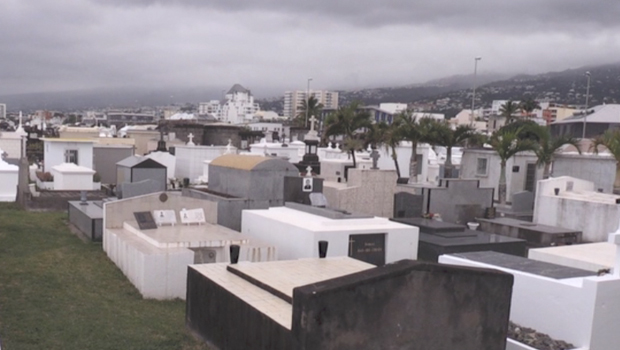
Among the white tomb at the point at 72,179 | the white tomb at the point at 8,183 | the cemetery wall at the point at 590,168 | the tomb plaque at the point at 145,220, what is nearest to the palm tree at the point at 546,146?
the cemetery wall at the point at 590,168

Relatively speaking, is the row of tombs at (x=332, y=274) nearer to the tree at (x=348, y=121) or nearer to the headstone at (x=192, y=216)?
the headstone at (x=192, y=216)

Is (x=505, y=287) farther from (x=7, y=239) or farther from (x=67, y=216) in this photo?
(x=67, y=216)

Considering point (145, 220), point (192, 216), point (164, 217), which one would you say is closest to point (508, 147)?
point (192, 216)

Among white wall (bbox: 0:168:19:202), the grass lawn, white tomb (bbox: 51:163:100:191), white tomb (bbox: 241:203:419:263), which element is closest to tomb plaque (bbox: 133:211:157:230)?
the grass lawn

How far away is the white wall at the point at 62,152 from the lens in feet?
72.2

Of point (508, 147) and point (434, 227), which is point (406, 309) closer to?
point (434, 227)

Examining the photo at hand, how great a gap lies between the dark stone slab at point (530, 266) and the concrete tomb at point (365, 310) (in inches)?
70.2

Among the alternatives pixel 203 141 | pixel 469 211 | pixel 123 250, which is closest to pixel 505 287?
pixel 123 250

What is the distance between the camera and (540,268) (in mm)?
8648

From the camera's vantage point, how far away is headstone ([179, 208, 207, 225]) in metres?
12.4

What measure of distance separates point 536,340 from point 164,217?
7600 millimetres

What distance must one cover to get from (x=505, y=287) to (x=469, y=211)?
41.1 feet

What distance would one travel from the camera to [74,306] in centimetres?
860

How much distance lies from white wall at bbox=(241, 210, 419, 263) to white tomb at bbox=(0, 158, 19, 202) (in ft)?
31.1
